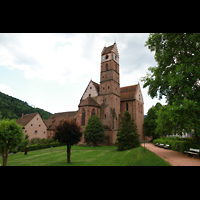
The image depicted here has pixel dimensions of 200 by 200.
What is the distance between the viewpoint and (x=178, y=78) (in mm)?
11625

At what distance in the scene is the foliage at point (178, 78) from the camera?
36.3 feet

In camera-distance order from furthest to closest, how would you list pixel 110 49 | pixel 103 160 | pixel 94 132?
pixel 110 49 < pixel 94 132 < pixel 103 160

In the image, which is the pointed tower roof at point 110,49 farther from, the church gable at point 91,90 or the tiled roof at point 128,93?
the tiled roof at point 128,93

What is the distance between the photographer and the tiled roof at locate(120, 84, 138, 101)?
1609 inches

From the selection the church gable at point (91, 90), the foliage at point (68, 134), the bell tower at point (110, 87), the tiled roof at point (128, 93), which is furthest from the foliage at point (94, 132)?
the tiled roof at point (128, 93)

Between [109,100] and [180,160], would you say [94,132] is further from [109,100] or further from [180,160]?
[180,160]

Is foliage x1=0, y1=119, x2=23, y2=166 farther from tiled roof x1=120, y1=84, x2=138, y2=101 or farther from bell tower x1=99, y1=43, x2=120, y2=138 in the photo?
tiled roof x1=120, y1=84, x2=138, y2=101

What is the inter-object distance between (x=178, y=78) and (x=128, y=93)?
30831 millimetres

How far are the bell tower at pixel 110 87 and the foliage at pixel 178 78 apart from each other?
18.0 m

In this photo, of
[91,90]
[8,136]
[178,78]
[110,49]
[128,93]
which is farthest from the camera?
[128,93]

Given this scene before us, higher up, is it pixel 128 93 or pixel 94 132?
pixel 128 93

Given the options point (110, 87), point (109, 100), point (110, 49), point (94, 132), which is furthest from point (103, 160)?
point (110, 49)
